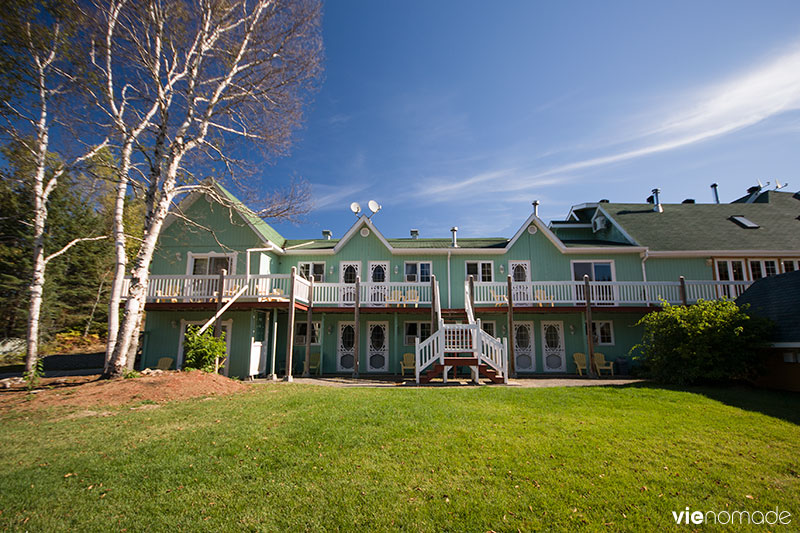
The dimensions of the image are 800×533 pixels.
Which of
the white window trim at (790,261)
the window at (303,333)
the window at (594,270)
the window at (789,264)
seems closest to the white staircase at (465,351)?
the window at (303,333)

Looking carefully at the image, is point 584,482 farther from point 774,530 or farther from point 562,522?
point 774,530

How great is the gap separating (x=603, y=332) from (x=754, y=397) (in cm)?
813

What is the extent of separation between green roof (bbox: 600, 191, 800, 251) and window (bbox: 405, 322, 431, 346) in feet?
34.1

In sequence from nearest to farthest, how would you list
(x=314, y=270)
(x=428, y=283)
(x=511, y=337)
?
(x=511, y=337), (x=428, y=283), (x=314, y=270)

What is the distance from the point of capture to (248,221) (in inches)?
655

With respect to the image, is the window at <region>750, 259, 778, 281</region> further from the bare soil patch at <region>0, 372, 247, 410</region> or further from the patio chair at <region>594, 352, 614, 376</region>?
the bare soil patch at <region>0, 372, 247, 410</region>

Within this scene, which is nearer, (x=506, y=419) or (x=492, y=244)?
(x=506, y=419)

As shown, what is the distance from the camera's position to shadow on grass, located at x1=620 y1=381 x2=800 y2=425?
780 cm

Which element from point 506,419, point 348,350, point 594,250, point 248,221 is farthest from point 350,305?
point 594,250

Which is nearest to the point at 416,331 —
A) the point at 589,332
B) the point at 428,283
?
the point at 428,283

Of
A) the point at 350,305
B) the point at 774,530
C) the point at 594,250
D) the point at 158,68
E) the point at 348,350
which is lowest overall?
the point at 774,530

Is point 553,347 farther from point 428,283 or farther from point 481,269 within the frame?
point 428,283

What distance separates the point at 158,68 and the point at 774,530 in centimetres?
1618

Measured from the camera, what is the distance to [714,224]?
1914 centimetres
